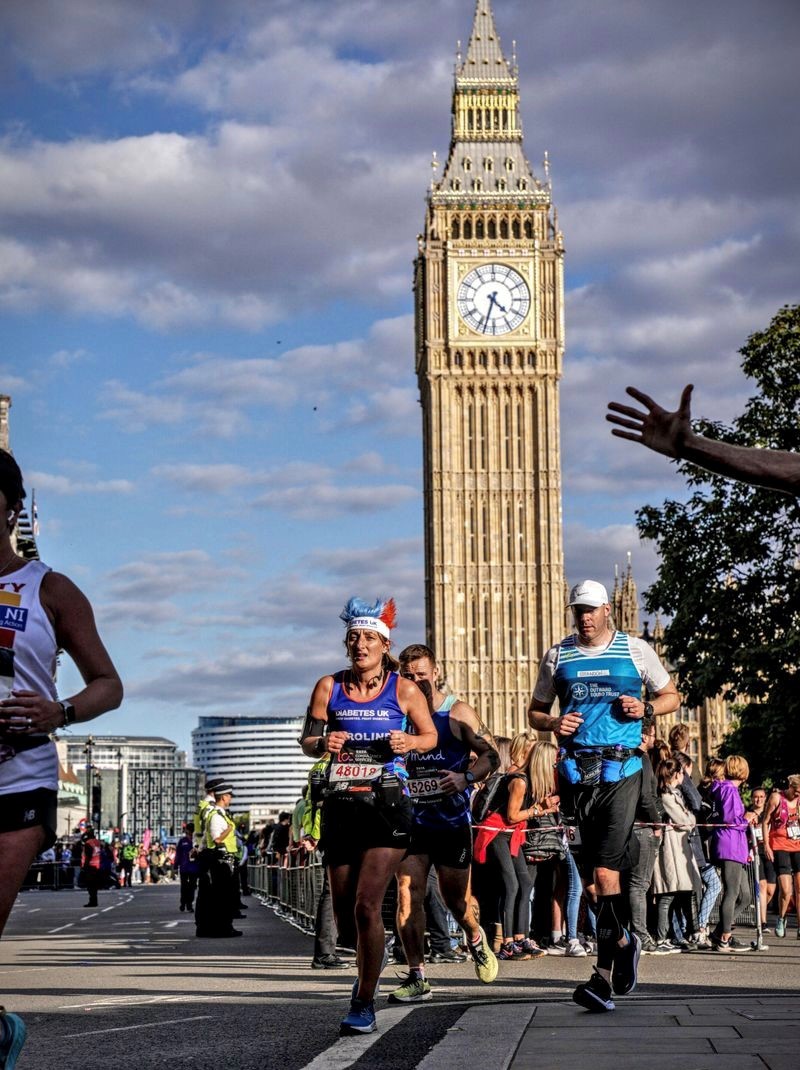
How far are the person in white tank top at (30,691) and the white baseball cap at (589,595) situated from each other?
3.81m

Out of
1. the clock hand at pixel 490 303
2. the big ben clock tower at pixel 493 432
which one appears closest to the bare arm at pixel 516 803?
the big ben clock tower at pixel 493 432

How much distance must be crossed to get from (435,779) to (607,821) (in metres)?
1.42

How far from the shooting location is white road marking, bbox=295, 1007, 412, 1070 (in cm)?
631

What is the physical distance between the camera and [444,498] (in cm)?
8038

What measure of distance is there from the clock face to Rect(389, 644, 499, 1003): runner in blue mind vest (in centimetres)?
7014

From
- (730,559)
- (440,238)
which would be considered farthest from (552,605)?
(730,559)

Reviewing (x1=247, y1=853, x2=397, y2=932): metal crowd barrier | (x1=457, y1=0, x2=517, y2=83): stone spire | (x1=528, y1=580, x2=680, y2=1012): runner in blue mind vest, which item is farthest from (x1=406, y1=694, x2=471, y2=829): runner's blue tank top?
(x1=457, y1=0, x2=517, y2=83): stone spire

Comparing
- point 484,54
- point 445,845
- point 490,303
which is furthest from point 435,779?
point 484,54

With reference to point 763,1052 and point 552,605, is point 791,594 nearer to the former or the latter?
point 763,1052

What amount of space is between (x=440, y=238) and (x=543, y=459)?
10338mm

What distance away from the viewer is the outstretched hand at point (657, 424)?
15.5 feet

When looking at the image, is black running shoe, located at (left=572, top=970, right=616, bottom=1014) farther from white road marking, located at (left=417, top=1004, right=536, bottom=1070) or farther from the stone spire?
the stone spire

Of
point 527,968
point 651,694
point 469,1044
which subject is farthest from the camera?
point 527,968

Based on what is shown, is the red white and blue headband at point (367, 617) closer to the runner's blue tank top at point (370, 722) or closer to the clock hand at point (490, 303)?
the runner's blue tank top at point (370, 722)
